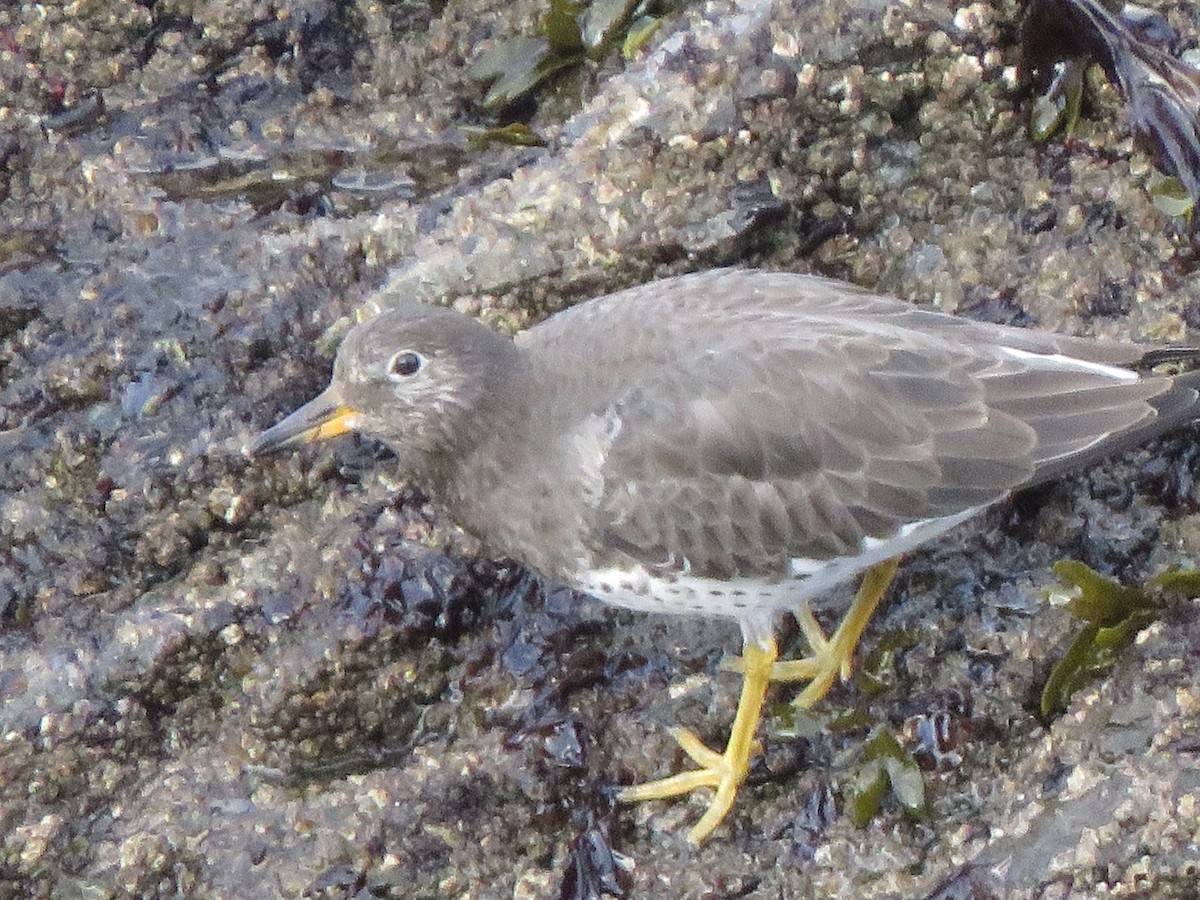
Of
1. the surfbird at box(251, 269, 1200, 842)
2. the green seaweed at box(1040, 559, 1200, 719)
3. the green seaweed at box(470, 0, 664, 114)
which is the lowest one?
the green seaweed at box(1040, 559, 1200, 719)

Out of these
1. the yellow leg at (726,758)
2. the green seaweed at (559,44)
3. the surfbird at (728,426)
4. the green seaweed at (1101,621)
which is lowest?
the yellow leg at (726,758)

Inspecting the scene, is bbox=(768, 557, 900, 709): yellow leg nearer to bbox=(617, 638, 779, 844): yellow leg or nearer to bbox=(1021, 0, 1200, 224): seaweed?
bbox=(617, 638, 779, 844): yellow leg

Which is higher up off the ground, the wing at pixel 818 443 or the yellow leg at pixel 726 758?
the wing at pixel 818 443

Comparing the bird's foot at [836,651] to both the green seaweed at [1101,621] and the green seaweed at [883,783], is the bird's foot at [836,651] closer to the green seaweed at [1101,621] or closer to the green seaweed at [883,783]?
the green seaweed at [883,783]

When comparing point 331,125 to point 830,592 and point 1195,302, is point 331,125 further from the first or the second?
point 1195,302

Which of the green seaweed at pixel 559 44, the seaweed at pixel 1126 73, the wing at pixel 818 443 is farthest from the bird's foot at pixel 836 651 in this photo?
the green seaweed at pixel 559 44

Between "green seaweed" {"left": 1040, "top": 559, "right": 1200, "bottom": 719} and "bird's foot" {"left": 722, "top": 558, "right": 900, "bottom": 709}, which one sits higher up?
"green seaweed" {"left": 1040, "top": 559, "right": 1200, "bottom": 719}

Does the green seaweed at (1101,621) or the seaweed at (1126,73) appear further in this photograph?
the seaweed at (1126,73)

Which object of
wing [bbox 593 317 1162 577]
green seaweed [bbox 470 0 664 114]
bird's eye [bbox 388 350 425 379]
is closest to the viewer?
wing [bbox 593 317 1162 577]

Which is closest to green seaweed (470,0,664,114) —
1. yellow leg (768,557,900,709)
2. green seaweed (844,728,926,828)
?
yellow leg (768,557,900,709)
